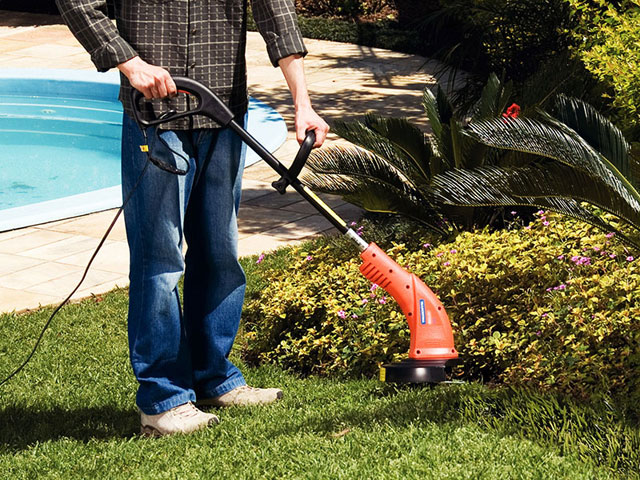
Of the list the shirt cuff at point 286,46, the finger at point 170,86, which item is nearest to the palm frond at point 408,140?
the shirt cuff at point 286,46

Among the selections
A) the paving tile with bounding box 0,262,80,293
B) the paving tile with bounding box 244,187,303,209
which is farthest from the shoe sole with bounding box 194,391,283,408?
the paving tile with bounding box 244,187,303,209

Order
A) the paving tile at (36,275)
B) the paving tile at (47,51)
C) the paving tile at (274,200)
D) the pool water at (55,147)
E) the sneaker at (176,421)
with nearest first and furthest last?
the sneaker at (176,421)
the paving tile at (36,275)
the paving tile at (274,200)
the pool water at (55,147)
the paving tile at (47,51)

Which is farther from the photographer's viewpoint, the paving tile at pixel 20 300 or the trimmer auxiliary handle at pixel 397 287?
the paving tile at pixel 20 300

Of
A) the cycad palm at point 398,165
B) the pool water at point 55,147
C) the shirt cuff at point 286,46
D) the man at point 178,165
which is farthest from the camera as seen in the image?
the pool water at point 55,147

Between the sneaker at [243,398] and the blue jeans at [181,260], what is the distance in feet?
0.36

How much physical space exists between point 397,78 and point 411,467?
997 cm

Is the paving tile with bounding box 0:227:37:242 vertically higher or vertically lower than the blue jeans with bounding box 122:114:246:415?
lower

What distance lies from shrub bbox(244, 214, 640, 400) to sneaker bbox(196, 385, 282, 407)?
58 centimetres

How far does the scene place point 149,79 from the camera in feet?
10.7

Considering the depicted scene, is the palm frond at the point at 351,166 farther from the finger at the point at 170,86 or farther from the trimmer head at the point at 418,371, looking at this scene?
the trimmer head at the point at 418,371

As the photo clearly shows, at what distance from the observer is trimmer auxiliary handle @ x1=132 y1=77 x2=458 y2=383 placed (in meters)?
3.30

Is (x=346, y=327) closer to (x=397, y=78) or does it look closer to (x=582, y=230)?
(x=582, y=230)

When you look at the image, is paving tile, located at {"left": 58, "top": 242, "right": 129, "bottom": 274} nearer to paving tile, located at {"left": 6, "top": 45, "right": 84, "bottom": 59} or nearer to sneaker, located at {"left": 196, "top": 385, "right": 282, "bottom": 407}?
sneaker, located at {"left": 196, "top": 385, "right": 282, "bottom": 407}

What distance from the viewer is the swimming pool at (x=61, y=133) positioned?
380 inches
